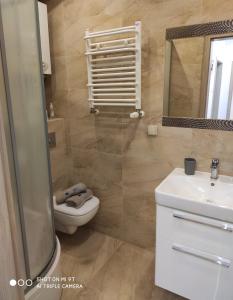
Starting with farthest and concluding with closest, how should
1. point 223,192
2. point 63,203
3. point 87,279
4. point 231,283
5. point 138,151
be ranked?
point 63,203
point 138,151
point 87,279
point 223,192
point 231,283

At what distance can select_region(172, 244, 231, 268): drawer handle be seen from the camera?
1340 mm

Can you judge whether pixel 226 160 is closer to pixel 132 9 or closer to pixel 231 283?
pixel 231 283

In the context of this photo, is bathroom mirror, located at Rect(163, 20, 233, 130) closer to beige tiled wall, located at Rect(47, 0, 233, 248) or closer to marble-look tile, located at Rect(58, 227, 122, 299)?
beige tiled wall, located at Rect(47, 0, 233, 248)

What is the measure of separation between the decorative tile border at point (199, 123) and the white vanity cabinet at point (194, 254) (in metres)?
0.68

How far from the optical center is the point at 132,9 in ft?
6.02

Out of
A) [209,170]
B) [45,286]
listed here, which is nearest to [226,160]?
[209,170]

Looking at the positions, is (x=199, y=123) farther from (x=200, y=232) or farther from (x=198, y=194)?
(x=200, y=232)

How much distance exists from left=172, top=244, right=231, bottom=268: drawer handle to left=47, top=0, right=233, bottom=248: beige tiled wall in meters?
0.62

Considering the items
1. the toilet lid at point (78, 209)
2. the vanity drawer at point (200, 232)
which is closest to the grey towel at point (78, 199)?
the toilet lid at point (78, 209)

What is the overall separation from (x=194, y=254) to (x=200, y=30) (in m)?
1.48

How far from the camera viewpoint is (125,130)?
2.09 metres

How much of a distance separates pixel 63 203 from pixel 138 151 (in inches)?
33.9

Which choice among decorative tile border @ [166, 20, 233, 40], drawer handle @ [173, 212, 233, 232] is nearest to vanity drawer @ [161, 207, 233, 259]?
drawer handle @ [173, 212, 233, 232]

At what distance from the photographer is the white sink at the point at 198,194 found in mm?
1310
